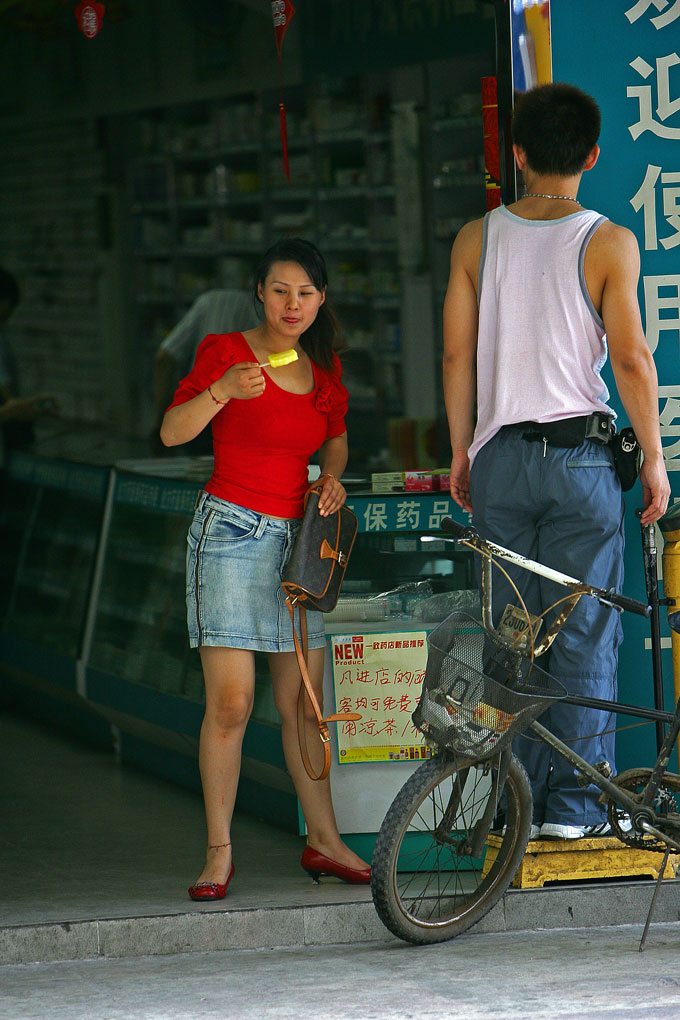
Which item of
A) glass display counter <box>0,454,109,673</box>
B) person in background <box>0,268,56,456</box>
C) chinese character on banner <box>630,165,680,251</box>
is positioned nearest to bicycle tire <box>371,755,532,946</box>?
chinese character on banner <box>630,165,680,251</box>

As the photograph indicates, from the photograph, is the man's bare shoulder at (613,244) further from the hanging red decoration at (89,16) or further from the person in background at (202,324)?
Result: the person in background at (202,324)

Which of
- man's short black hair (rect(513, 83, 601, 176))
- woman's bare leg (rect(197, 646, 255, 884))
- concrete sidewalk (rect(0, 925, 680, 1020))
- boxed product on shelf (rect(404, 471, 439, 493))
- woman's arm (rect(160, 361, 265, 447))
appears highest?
man's short black hair (rect(513, 83, 601, 176))

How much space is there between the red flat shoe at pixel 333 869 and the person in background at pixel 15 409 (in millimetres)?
3634

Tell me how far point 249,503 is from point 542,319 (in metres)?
0.99

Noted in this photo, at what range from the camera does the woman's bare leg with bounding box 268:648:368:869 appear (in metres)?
4.13

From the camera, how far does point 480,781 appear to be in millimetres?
3818

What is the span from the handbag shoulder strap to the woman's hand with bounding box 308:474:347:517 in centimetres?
28

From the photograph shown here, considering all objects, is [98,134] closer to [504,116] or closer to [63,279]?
[63,279]

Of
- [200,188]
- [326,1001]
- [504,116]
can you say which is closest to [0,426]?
[200,188]

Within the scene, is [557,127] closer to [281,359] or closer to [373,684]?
[281,359]

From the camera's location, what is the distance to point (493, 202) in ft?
14.5

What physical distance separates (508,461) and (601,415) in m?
0.29

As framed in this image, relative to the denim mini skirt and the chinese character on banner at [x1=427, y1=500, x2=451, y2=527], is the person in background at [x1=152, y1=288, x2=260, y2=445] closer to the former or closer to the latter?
the chinese character on banner at [x1=427, y1=500, x2=451, y2=527]

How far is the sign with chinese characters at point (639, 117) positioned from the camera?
4.20 metres
